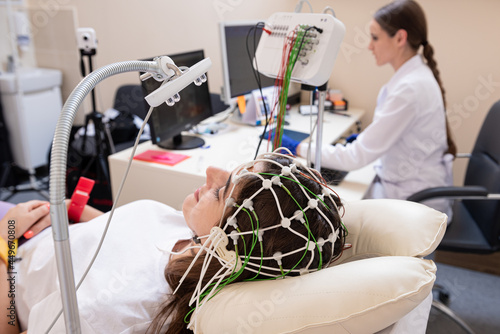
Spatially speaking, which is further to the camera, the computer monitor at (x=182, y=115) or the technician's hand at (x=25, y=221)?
the computer monitor at (x=182, y=115)

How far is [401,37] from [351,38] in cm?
88

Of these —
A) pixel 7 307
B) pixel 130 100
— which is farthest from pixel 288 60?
pixel 130 100

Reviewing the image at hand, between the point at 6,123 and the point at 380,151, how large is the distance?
2.91 m

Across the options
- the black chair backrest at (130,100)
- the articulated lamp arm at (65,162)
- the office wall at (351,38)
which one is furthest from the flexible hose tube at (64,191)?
the black chair backrest at (130,100)

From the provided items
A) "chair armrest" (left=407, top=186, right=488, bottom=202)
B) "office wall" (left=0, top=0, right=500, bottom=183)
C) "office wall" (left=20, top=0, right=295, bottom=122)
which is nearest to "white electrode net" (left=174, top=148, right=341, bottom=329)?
"chair armrest" (left=407, top=186, right=488, bottom=202)

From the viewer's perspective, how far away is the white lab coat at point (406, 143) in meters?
1.70

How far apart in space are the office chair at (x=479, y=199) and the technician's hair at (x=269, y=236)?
862 millimetres

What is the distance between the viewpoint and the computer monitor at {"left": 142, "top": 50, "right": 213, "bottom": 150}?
1.80 meters

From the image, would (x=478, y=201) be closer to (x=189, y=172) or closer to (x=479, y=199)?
(x=479, y=199)

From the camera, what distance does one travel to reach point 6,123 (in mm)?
3240

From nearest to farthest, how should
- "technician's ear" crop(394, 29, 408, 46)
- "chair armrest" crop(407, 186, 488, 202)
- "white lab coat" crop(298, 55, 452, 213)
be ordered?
"chair armrest" crop(407, 186, 488, 202) < "white lab coat" crop(298, 55, 452, 213) < "technician's ear" crop(394, 29, 408, 46)

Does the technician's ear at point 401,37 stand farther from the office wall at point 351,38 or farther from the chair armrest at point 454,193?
the office wall at point 351,38

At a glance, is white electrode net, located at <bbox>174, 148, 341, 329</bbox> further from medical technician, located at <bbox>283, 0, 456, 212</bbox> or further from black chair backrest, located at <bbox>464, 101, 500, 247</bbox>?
black chair backrest, located at <bbox>464, 101, 500, 247</bbox>

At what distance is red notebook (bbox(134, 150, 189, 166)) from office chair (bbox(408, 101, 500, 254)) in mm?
974
